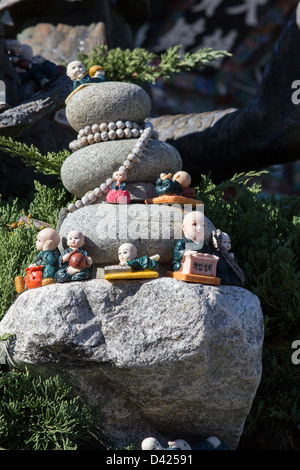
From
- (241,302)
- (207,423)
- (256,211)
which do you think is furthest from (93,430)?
(256,211)

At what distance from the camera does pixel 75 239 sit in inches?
119

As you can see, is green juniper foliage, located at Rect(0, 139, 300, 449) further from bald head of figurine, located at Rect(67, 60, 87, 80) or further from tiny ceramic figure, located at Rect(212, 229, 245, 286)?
bald head of figurine, located at Rect(67, 60, 87, 80)

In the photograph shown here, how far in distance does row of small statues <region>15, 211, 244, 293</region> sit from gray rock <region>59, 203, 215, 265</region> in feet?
0.24

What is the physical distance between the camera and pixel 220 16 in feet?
29.5

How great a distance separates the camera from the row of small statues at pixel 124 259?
2.93m

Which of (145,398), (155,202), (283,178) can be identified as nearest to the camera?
(145,398)

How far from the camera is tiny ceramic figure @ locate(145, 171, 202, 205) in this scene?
3.29 m

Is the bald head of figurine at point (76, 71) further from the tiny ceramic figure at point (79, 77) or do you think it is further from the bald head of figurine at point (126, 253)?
the bald head of figurine at point (126, 253)

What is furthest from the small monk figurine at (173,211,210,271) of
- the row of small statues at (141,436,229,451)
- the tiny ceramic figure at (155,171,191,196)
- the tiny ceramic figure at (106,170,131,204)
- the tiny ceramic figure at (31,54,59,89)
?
the tiny ceramic figure at (31,54,59,89)

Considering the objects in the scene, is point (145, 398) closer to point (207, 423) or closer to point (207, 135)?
point (207, 423)

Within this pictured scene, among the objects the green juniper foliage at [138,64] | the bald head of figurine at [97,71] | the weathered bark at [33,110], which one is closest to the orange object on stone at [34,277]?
the bald head of figurine at [97,71]
